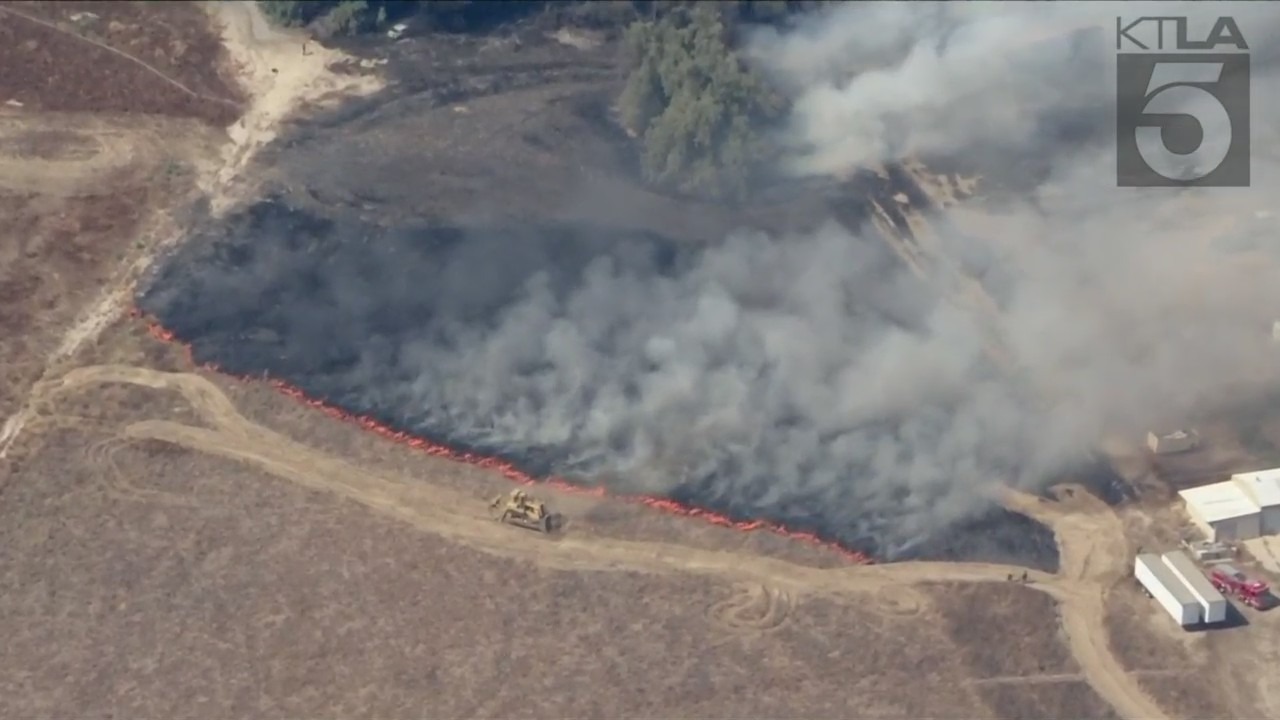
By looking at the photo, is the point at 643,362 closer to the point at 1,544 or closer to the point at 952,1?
the point at 1,544

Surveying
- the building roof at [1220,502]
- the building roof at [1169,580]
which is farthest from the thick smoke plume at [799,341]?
the building roof at [1169,580]

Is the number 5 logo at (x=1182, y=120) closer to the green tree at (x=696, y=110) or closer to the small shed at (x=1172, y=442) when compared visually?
the green tree at (x=696, y=110)

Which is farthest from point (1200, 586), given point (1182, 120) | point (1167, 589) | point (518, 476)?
point (1182, 120)

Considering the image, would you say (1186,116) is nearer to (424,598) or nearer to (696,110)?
(696,110)

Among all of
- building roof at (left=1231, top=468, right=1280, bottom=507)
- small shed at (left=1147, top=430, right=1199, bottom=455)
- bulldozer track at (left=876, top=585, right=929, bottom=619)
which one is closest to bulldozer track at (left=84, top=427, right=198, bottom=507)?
bulldozer track at (left=876, top=585, right=929, bottom=619)

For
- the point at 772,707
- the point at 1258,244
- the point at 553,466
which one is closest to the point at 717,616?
the point at 772,707
